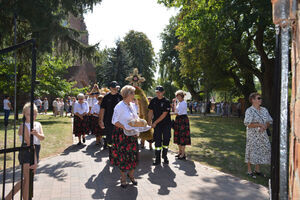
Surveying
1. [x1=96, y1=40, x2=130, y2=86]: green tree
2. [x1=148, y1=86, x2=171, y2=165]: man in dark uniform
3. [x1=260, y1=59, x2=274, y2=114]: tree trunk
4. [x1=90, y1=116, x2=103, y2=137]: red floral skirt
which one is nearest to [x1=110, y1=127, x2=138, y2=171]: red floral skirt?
[x1=148, y1=86, x2=171, y2=165]: man in dark uniform

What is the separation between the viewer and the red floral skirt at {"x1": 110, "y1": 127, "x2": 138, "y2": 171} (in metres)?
4.84

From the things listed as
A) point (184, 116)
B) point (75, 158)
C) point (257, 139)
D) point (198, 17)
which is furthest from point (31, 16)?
point (198, 17)

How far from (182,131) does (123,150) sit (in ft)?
9.15

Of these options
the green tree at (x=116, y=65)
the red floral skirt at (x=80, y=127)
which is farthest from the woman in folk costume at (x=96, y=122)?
the green tree at (x=116, y=65)

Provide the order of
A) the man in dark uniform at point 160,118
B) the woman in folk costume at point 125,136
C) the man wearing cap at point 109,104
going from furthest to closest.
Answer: the man wearing cap at point 109,104 → the man in dark uniform at point 160,118 → the woman in folk costume at point 125,136

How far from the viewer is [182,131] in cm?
728

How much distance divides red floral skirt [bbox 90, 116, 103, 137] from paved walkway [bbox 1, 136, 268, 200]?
2349 millimetres

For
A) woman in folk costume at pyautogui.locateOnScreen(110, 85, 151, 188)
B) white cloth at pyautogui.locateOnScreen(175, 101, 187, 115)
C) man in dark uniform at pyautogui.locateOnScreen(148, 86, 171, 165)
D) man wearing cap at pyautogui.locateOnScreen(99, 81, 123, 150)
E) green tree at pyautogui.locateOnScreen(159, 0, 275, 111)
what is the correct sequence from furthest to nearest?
1. green tree at pyautogui.locateOnScreen(159, 0, 275, 111)
2. white cloth at pyautogui.locateOnScreen(175, 101, 187, 115)
3. man wearing cap at pyautogui.locateOnScreen(99, 81, 123, 150)
4. man in dark uniform at pyautogui.locateOnScreen(148, 86, 171, 165)
5. woman in folk costume at pyautogui.locateOnScreen(110, 85, 151, 188)

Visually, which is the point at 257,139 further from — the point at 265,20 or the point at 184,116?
the point at 265,20

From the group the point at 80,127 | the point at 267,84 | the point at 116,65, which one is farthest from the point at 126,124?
the point at 116,65

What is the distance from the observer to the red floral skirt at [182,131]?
7203mm

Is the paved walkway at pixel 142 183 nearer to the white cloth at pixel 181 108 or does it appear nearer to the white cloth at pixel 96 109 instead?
the white cloth at pixel 181 108

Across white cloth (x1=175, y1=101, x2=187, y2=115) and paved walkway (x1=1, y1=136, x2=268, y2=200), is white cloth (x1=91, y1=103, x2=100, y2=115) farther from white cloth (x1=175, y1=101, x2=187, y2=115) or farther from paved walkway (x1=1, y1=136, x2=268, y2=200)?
white cloth (x1=175, y1=101, x2=187, y2=115)

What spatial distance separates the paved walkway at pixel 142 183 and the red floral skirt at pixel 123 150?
0.45m
